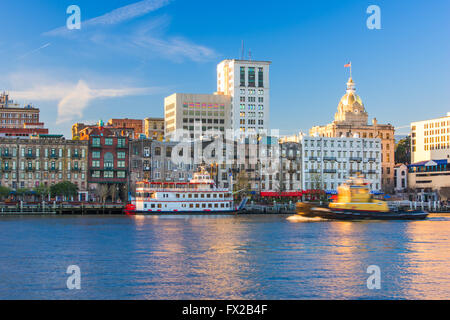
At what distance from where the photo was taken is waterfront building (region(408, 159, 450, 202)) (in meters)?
180

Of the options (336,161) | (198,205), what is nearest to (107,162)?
(198,205)

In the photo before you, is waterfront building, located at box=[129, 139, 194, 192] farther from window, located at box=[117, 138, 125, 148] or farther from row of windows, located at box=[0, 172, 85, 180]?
row of windows, located at box=[0, 172, 85, 180]

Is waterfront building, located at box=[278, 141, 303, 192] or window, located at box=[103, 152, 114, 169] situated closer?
window, located at box=[103, 152, 114, 169]

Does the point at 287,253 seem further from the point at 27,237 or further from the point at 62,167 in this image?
the point at 62,167

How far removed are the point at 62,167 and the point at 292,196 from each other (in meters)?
53.9

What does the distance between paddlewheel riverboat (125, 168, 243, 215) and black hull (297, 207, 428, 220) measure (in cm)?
2010

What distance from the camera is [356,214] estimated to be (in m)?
110

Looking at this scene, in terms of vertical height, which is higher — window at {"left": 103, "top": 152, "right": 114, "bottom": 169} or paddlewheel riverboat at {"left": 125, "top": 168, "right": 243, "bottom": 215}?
window at {"left": 103, "top": 152, "right": 114, "bottom": 169}

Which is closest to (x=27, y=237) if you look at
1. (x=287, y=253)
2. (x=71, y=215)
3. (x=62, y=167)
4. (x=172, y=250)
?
(x=172, y=250)

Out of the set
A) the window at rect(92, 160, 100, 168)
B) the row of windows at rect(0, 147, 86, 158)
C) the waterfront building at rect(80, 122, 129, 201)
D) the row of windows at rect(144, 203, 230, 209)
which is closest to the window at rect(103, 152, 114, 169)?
the waterfront building at rect(80, 122, 129, 201)

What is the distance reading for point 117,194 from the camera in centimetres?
14975

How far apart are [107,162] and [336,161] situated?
188ft

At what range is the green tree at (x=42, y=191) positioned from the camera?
14123 cm

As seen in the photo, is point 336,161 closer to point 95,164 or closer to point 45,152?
point 95,164
